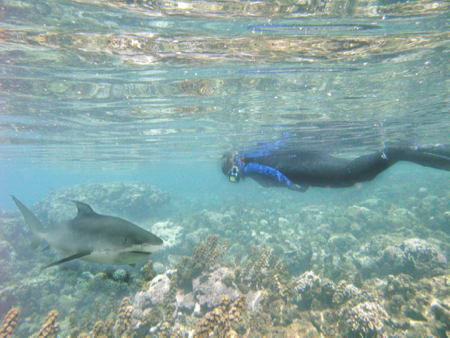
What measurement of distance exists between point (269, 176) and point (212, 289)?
4.38 m

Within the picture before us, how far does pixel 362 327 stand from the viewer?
17.8 ft

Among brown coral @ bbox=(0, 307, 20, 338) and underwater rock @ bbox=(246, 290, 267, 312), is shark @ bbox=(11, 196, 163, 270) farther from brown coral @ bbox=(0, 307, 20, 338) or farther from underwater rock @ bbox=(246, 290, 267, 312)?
underwater rock @ bbox=(246, 290, 267, 312)

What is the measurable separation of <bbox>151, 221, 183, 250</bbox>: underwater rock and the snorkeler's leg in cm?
1553

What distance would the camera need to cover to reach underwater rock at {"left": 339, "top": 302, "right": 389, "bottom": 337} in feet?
17.6

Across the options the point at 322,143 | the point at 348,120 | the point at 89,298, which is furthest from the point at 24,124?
the point at 322,143

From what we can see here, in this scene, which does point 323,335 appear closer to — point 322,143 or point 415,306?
point 415,306

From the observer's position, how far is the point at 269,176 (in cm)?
575

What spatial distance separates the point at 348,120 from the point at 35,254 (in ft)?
82.4

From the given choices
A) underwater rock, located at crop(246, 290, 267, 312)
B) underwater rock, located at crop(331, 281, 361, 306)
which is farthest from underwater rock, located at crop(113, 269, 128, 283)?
underwater rock, located at crop(331, 281, 361, 306)

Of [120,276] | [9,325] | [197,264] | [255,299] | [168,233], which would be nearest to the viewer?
[120,276]

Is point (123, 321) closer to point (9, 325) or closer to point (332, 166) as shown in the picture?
point (9, 325)

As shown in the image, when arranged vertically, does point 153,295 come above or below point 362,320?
below

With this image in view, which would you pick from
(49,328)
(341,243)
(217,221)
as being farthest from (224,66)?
Result: (217,221)

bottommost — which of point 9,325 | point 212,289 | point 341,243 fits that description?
point 341,243
